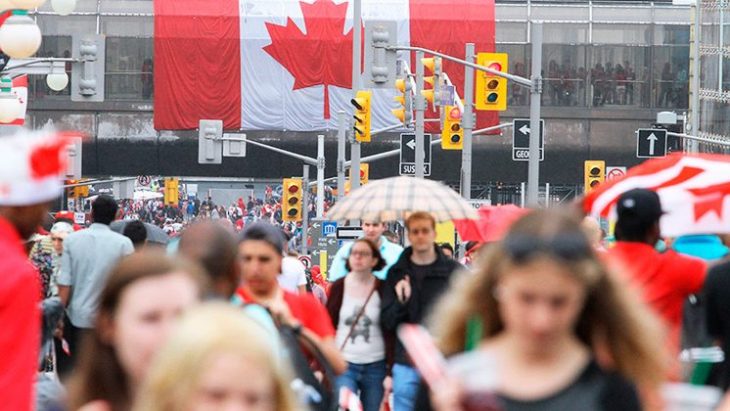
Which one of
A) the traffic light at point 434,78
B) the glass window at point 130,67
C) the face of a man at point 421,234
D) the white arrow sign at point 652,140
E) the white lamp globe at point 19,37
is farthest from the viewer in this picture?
the glass window at point 130,67

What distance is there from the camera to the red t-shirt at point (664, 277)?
24.5 ft

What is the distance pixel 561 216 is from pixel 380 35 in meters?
26.6

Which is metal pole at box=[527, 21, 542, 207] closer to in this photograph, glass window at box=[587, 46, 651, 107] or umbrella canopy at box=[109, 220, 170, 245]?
umbrella canopy at box=[109, 220, 170, 245]

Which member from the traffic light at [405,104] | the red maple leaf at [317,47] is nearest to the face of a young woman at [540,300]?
the traffic light at [405,104]

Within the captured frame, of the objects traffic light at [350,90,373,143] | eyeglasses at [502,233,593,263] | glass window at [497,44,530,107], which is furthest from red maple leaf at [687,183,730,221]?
glass window at [497,44,530,107]

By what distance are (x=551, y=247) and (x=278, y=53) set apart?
59528 millimetres

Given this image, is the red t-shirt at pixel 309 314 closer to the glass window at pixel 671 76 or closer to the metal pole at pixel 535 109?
the metal pole at pixel 535 109

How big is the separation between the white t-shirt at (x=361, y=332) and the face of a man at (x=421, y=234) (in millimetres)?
395

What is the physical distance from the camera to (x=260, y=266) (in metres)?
7.50

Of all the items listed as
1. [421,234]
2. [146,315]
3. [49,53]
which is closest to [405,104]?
[421,234]

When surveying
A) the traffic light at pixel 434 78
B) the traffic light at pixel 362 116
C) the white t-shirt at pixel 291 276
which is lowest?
the white t-shirt at pixel 291 276

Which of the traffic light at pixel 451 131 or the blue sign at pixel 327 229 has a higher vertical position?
the traffic light at pixel 451 131

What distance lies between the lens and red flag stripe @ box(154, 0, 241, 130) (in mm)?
62375

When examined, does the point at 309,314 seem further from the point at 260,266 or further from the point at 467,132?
the point at 467,132
